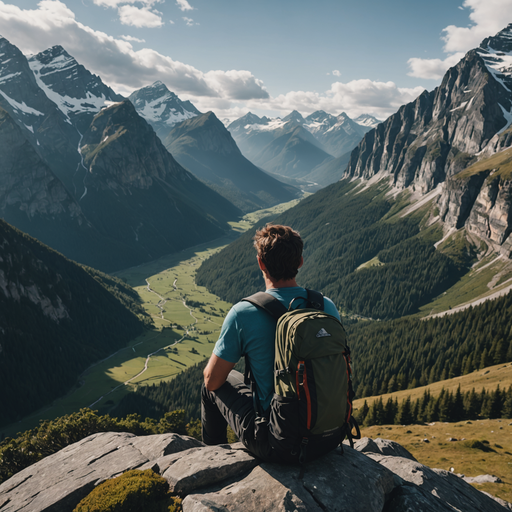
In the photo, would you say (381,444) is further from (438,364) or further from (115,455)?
(438,364)

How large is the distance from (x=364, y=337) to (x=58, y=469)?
522ft

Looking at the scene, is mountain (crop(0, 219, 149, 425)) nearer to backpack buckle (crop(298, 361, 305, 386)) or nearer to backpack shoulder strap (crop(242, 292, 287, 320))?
backpack shoulder strap (crop(242, 292, 287, 320))

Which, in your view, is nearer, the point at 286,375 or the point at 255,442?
the point at 286,375

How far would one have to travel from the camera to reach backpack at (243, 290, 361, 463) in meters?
7.92

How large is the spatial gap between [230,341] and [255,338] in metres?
0.69

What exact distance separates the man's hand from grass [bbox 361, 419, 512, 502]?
1019 inches

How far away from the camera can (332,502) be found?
356 inches

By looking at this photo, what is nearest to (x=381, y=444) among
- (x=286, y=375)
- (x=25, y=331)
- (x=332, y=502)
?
(x=332, y=502)

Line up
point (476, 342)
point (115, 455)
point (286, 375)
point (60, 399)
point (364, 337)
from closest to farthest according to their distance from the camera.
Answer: point (286, 375)
point (115, 455)
point (476, 342)
point (60, 399)
point (364, 337)

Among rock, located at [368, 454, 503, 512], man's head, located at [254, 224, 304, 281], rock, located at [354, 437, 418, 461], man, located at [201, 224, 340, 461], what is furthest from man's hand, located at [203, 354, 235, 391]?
rock, located at [354, 437, 418, 461]

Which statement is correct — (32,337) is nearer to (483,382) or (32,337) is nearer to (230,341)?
(483,382)

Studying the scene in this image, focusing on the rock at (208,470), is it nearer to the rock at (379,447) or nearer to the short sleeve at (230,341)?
the short sleeve at (230,341)

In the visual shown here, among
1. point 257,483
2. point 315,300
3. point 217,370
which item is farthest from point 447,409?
point 217,370

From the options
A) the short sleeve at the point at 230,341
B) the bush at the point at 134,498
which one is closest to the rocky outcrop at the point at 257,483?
the bush at the point at 134,498
